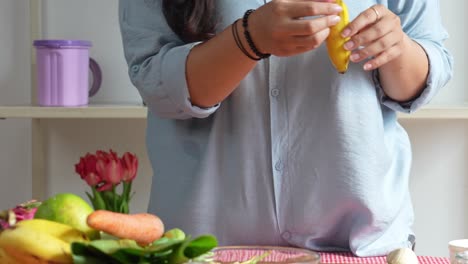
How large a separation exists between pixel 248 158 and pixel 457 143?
52.1 inches

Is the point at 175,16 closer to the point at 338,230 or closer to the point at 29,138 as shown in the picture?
the point at 338,230

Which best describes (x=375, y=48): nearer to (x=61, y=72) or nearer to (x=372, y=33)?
(x=372, y=33)

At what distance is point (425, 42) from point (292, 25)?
235 millimetres

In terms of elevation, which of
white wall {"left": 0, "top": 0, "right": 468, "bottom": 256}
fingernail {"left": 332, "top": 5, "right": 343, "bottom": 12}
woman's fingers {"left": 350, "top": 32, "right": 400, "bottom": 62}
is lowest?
white wall {"left": 0, "top": 0, "right": 468, "bottom": 256}

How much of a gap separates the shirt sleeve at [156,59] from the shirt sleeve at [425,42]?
0.22m

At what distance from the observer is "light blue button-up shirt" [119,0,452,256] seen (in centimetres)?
99

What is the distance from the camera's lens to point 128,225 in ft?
1.93

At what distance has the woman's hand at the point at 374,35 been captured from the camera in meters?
0.89

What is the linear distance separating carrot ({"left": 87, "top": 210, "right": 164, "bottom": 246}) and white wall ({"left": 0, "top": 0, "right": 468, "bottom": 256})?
5.26 feet

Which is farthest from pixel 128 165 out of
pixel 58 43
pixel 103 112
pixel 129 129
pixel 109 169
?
pixel 129 129

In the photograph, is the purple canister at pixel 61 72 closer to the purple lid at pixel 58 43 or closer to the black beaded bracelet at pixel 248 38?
the purple lid at pixel 58 43

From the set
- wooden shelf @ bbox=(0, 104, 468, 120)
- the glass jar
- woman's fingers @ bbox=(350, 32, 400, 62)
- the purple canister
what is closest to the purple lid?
the purple canister

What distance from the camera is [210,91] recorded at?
0.95 meters

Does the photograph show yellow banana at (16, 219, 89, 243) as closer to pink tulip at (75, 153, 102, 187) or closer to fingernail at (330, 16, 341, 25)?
pink tulip at (75, 153, 102, 187)
